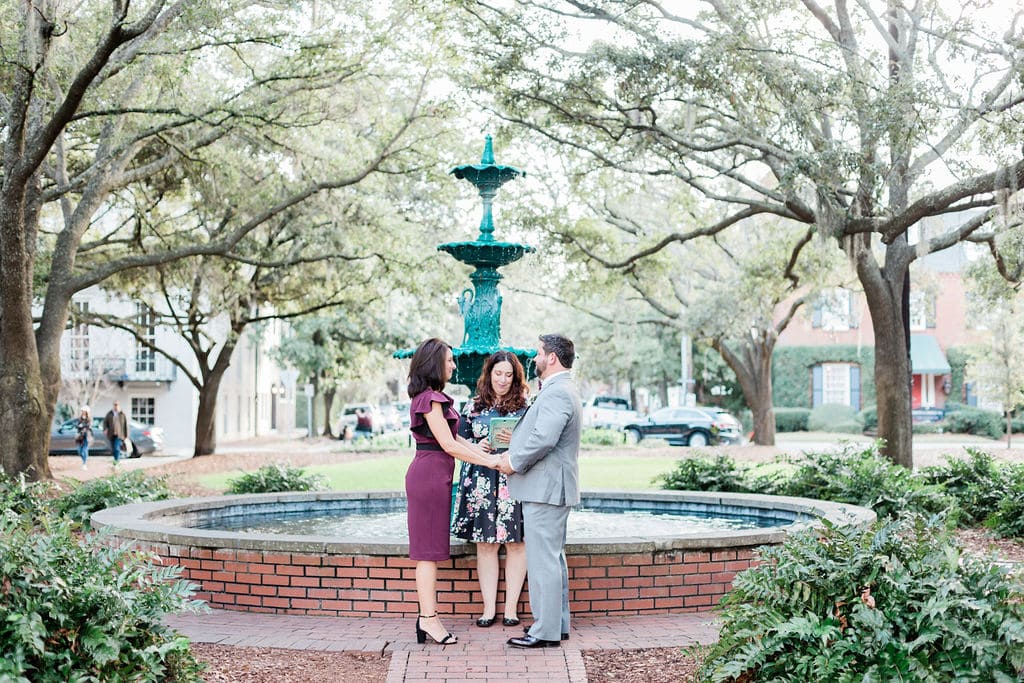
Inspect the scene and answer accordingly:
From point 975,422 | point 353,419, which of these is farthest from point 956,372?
point 353,419

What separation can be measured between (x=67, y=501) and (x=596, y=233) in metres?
12.1

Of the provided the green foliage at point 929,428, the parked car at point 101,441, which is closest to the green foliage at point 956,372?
the green foliage at point 929,428

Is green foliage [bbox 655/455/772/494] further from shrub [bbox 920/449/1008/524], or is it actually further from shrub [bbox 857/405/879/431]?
shrub [bbox 857/405/879/431]

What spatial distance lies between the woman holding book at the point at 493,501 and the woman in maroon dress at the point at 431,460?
33cm

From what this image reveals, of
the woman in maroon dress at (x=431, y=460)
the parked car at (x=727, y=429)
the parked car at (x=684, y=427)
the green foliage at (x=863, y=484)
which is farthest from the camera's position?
the parked car at (x=684, y=427)

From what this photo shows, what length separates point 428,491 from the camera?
6707 mm

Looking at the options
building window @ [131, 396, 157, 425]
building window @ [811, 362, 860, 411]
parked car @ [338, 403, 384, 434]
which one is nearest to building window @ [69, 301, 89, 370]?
building window @ [131, 396, 157, 425]

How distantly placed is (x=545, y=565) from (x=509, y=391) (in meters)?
1.28

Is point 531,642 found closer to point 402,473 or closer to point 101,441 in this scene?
point 402,473

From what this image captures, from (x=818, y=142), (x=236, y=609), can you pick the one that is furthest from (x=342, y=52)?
(x=236, y=609)

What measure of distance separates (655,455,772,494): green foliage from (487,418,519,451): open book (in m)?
6.71

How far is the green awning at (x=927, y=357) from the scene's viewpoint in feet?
143

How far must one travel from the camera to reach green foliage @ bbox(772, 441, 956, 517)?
1124 centimetres

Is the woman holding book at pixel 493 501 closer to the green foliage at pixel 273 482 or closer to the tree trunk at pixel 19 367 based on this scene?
the green foliage at pixel 273 482
